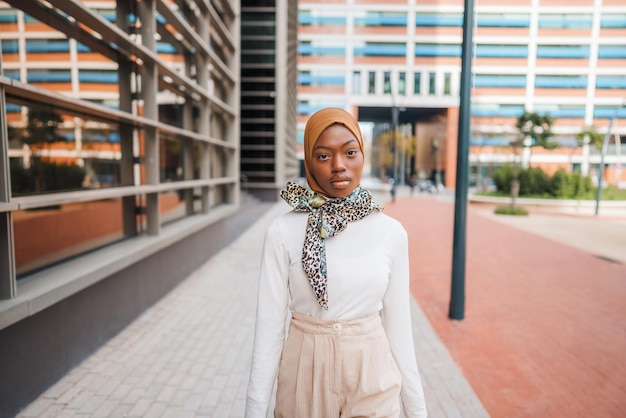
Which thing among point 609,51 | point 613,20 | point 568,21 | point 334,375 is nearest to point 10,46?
point 334,375

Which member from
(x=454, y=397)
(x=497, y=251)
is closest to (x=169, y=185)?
(x=454, y=397)

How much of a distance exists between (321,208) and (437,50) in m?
51.5

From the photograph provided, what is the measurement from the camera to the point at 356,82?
49.9 meters

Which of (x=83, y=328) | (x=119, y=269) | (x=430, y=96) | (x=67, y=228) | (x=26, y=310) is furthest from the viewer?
(x=430, y=96)

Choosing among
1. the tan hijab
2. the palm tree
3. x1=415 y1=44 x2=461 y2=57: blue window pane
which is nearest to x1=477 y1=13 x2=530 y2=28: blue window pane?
the palm tree

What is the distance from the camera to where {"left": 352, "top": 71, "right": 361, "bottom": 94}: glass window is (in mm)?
49562

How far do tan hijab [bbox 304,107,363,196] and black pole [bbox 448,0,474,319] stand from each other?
4.00m

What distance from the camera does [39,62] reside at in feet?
17.2

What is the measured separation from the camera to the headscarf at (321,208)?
1636 millimetres

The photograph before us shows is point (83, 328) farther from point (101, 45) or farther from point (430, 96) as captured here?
point (430, 96)

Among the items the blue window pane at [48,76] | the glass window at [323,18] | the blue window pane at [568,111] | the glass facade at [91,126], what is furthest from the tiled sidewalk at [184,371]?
the glass window at [323,18]

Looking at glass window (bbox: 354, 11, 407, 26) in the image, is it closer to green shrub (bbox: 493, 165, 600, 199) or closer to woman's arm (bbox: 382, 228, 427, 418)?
green shrub (bbox: 493, 165, 600, 199)

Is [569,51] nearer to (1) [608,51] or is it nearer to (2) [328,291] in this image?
(1) [608,51]

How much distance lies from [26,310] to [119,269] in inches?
62.8
